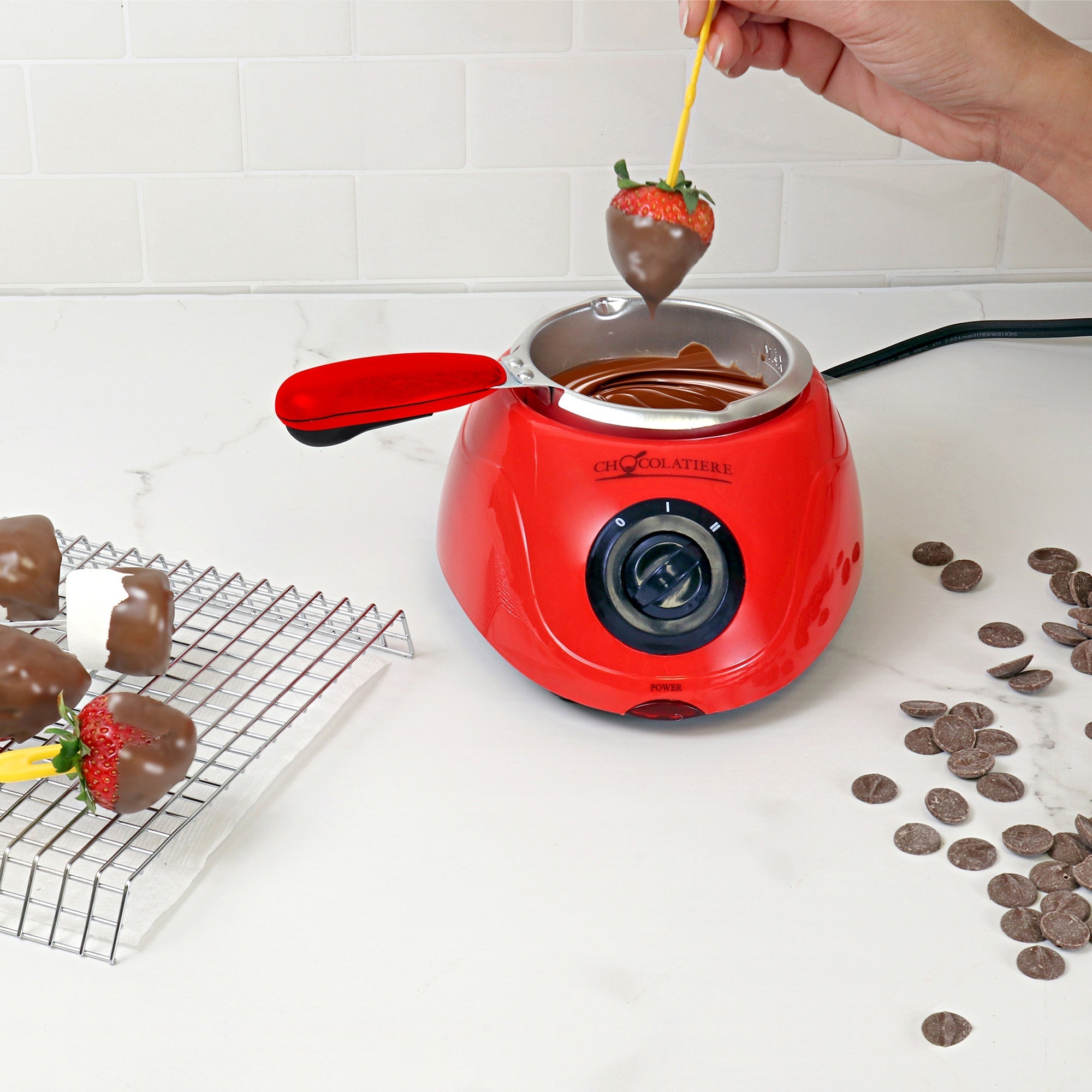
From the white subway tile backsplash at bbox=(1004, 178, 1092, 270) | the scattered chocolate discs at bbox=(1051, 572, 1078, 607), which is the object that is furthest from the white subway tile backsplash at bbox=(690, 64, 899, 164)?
the scattered chocolate discs at bbox=(1051, 572, 1078, 607)

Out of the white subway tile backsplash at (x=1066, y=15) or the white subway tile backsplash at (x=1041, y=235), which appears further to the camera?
the white subway tile backsplash at (x=1041, y=235)

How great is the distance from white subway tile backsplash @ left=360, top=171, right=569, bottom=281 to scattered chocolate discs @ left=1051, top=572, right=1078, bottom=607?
27.4 inches

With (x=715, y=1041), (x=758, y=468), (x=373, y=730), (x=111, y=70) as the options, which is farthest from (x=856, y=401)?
(x=111, y=70)

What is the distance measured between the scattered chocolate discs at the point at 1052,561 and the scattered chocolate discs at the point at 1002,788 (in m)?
0.25

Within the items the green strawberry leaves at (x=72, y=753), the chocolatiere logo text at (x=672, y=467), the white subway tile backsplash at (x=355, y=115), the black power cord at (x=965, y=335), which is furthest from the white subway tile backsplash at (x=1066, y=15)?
the green strawberry leaves at (x=72, y=753)

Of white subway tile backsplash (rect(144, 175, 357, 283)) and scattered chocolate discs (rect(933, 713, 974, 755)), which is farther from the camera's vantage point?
white subway tile backsplash (rect(144, 175, 357, 283))

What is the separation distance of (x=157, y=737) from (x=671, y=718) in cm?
32

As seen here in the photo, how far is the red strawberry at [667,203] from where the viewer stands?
708 mm

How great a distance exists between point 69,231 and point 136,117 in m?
0.15

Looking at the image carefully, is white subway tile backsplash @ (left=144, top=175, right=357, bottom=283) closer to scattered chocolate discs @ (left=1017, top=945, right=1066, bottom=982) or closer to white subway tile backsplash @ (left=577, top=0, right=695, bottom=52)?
white subway tile backsplash @ (left=577, top=0, right=695, bottom=52)

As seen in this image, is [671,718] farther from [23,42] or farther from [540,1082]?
[23,42]

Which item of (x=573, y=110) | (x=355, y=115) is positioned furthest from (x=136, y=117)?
(x=573, y=110)

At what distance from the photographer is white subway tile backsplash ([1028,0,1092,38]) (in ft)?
4.19

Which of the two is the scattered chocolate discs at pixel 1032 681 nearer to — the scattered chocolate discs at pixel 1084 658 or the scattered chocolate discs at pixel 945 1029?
the scattered chocolate discs at pixel 1084 658
